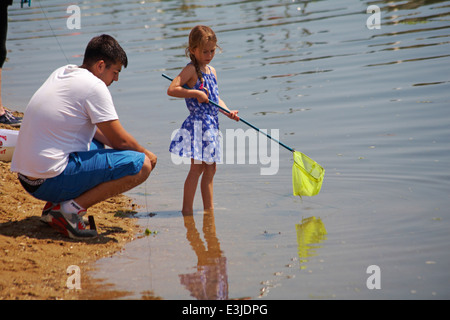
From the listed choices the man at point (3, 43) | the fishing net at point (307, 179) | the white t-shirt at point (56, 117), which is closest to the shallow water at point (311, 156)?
the fishing net at point (307, 179)

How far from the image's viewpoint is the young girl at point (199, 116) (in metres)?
4.68

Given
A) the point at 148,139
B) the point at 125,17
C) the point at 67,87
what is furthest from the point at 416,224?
the point at 125,17

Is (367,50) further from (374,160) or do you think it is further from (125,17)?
(125,17)

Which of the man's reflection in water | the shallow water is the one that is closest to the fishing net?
the shallow water

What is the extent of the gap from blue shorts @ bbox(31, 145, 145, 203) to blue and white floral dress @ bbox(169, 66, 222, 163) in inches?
22.8

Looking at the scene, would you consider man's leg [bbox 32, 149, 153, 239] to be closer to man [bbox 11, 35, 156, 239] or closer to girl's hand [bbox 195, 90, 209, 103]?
man [bbox 11, 35, 156, 239]

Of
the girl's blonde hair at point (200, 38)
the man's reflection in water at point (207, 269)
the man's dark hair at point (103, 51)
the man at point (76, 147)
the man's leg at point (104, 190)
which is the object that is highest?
the girl's blonde hair at point (200, 38)

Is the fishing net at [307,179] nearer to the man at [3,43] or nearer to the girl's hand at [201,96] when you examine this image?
the girl's hand at [201,96]

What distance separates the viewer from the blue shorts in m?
4.02

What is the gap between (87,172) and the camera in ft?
13.3

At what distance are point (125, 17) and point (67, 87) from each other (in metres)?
14.3

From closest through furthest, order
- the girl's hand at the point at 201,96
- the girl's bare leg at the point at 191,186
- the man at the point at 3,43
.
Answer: the girl's hand at the point at 201,96
the girl's bare leg at the point at 191,186
the man at the point at 3,43

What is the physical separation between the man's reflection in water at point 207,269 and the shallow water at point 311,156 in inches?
0.5
